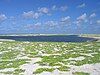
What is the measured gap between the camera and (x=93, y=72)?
34.2 m

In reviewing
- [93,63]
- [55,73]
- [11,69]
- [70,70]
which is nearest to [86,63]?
Result: [93,63]

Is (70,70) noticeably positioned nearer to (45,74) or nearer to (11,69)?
(45,74)

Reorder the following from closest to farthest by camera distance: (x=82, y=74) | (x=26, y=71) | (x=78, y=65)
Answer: (x=82, y=74)
(x=26, y=71)
(x=78, y=65)

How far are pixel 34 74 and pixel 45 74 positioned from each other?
4.97 ft

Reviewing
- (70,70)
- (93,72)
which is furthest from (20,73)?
(93,72)

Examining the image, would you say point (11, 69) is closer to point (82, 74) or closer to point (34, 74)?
point (34, 74)

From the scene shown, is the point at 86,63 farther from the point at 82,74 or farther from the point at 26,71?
the point at 26,71

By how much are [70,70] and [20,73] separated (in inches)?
290

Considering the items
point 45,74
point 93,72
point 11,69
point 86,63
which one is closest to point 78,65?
point 86,63

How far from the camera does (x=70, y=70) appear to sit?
117ft

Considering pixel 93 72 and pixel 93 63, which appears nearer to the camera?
pixel 93 72

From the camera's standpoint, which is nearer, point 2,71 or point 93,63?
point 2,71

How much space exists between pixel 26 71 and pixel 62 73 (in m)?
5.31

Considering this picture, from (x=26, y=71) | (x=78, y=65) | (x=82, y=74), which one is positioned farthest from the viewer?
(x=78, y=65)
